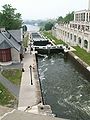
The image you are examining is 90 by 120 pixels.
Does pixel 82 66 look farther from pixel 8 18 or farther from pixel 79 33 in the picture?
pixel 8 18

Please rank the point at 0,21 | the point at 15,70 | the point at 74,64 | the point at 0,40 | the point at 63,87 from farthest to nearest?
the point at 0,21 < the point at 74,64 < the point at 0,40 < the point at 15,70 < the point at 63,87

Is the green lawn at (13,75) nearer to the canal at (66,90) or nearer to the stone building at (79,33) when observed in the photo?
the canal at (66,90)

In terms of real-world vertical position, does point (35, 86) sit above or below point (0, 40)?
below

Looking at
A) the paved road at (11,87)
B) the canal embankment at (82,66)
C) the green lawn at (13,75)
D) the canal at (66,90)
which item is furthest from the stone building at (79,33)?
the paved road at (11,87)

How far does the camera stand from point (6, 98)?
2502 centimetres

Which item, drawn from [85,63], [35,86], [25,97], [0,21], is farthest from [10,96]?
[0,21]

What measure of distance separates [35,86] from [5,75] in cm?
589

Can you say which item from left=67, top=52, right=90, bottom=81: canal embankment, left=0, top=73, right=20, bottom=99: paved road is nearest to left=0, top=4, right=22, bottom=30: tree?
left=67, top=52, right=90, bottom=81: canal embankment

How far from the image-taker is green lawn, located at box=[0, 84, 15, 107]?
24000 mm

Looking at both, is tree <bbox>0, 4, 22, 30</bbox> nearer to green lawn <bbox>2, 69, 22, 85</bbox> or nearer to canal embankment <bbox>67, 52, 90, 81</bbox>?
canal embankment <bbox>67, 52, 90, 81</bbox>

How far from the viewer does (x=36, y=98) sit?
2600cm

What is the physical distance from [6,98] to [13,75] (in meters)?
9.47

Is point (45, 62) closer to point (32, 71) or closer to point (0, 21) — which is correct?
point (32, 71)

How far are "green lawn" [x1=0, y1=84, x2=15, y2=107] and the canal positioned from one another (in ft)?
16.0
